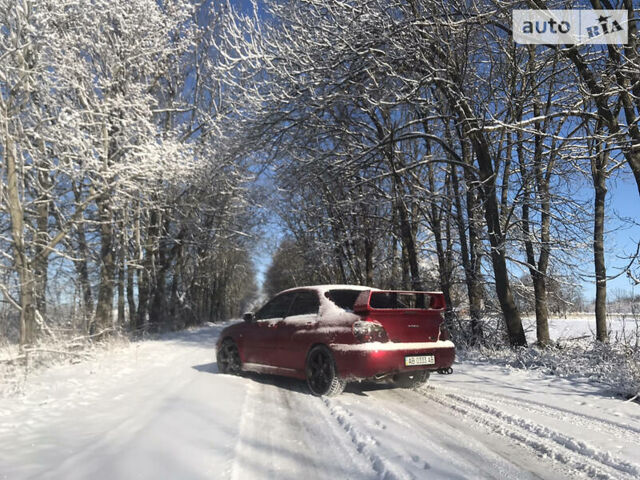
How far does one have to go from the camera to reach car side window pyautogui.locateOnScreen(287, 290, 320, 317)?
6.56m

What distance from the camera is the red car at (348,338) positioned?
5617mm

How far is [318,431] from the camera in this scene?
4363 millimetres

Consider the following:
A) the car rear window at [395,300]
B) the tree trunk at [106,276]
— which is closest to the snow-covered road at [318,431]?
the car rear window at [395,300]

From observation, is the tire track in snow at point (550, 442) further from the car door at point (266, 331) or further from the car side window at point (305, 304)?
the car door at point (266, 331)

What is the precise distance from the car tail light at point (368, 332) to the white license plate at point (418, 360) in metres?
0.40

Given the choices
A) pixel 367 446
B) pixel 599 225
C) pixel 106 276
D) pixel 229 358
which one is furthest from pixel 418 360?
pixel 106 276

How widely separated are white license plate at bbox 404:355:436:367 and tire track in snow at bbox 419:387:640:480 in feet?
1.85

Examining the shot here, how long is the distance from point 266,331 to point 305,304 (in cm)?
94

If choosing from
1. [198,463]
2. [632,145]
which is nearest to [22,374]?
[198,463]

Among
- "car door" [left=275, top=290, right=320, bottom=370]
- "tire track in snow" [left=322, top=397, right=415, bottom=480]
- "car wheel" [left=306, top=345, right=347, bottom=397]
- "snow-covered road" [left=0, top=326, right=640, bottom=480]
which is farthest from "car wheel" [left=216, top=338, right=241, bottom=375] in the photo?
"tire track in snow" [left=322, top=397, right=415, bottom=480]

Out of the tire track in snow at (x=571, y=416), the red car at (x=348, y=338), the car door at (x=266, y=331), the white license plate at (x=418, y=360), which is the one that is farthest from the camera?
the car door at (x=266, y=331)

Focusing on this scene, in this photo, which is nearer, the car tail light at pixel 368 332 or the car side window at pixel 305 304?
the car tail light at pixel 368 332

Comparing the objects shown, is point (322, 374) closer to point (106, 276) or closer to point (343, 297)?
point (343, 297)

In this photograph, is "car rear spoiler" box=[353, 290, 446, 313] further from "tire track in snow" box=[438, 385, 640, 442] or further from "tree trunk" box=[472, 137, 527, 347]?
"tree trunk" box=[472, 137, 527, 347]
